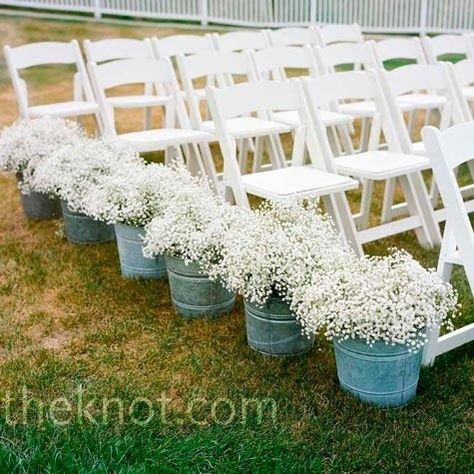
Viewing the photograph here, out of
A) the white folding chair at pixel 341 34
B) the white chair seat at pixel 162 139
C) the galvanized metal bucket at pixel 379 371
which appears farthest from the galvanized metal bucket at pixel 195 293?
the white folding chair at pixel 341 34

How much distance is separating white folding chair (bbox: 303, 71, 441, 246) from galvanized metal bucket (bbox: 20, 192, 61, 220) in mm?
2119

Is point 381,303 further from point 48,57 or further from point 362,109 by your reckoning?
point 48,57

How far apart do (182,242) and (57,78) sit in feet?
31.2

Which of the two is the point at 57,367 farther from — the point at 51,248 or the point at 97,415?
the point at 51,248

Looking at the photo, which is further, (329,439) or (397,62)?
(397,62)

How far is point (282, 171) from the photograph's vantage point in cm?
454

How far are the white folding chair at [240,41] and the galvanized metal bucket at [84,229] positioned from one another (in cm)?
260

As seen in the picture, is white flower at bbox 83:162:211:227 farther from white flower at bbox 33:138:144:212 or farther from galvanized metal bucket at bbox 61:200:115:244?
galvanized metal bucket at bbox 61:200:115:244

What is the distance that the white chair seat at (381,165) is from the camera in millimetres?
4375

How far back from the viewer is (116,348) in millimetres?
3766

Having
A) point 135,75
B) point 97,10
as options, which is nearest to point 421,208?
point 135,75

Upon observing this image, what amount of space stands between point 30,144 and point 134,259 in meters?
1.42

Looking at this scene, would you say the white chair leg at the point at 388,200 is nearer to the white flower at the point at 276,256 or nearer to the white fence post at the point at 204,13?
the white flower at the point at 276,256

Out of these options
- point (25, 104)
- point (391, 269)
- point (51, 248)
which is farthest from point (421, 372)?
point (25, 104)
